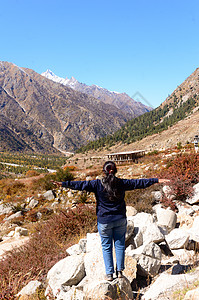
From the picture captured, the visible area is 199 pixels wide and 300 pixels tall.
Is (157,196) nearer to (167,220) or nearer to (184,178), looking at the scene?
(184,178)

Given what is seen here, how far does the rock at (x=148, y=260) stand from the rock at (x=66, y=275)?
40.9 inches

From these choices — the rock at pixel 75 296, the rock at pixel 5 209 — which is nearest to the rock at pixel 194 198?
the rock at pixel 75 296

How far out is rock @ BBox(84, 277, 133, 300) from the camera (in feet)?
9.37

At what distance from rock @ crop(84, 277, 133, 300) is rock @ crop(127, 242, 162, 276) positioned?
2.28 feet

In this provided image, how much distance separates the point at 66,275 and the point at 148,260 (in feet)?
4.86

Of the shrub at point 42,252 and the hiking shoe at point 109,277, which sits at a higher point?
the hiking shoe at point 109,277

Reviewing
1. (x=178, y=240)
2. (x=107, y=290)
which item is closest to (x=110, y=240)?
(x=107, y=290)

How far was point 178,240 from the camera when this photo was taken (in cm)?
428

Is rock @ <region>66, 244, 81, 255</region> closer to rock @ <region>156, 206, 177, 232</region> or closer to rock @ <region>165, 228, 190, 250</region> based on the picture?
rock @ <region>165, 228, 190, 250</region>

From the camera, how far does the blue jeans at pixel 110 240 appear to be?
10.9ft

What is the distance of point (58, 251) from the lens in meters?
4.90

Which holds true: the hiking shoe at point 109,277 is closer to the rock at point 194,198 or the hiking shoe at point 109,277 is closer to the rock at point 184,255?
the rock at point 184,255

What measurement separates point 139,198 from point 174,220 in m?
2.69

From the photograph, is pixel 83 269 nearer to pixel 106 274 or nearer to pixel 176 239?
pixel 106 274
